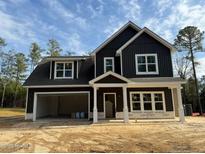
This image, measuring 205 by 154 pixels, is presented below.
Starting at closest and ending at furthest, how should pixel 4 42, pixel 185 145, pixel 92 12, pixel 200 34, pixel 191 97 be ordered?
pixel 185 145 < pixel 92 12 < pixel 200 34 < pixel 191 97 < pixel 4 42

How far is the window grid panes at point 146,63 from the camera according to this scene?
52.8 feet

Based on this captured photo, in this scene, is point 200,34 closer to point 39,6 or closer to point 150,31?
point 150,31

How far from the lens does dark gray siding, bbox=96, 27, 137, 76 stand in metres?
17.2

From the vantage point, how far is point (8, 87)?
41.5 m

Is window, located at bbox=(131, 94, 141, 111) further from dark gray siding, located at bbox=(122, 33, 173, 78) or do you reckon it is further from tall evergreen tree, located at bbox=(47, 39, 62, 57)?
tall evergreen tree, located at bbox=(47, 39, 62, 57)

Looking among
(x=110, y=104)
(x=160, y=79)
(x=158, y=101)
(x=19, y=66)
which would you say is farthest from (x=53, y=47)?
(x=160, y=79)

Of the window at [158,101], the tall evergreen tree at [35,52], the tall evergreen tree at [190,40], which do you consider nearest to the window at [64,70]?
the window at [158,101]

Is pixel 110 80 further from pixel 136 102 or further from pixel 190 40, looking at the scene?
pixel 190 40

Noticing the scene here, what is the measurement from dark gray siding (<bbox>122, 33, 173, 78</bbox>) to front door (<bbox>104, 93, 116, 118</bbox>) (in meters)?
→ 2.40

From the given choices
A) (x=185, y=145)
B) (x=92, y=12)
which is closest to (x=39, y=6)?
(x=92, y=12)

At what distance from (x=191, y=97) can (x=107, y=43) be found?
25.7 metres

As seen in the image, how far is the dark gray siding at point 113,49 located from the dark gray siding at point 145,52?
48.9 inches

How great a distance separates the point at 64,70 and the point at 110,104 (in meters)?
5.40

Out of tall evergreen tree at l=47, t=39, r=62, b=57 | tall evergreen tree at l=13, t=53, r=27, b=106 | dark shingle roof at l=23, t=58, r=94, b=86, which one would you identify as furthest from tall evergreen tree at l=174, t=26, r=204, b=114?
tall evergreen tree at l=13, t=53, r=27, b=106
